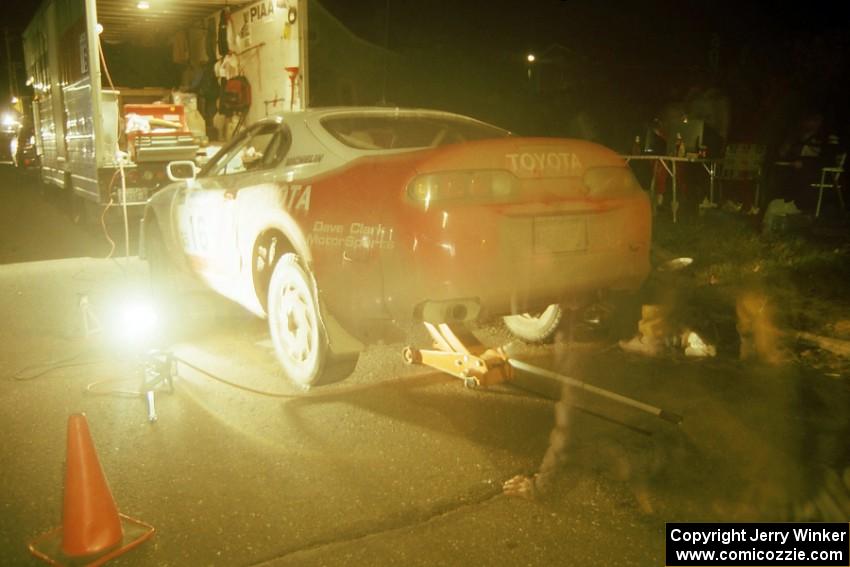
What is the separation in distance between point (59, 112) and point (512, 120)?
1308cm

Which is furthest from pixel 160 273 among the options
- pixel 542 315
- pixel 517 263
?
pixel 517 263

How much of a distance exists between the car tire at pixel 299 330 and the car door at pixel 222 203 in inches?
21.9

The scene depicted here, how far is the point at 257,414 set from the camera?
13.7 ft

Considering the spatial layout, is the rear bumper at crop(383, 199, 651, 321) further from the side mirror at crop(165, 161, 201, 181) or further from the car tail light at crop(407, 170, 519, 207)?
the side mirror at crop(165, 161, 201, 181)

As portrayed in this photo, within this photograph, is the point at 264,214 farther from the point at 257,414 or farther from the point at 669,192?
the point at 669,192

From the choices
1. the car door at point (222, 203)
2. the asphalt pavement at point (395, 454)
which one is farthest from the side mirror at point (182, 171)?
the asphalt pavement at point (395, 454)

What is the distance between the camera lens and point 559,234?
393 cm

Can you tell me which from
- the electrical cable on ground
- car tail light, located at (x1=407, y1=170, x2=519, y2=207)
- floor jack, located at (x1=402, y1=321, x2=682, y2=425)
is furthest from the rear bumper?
the electrical cable on ground

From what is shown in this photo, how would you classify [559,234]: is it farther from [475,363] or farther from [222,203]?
[222,203]

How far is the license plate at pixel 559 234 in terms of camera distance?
153 inches

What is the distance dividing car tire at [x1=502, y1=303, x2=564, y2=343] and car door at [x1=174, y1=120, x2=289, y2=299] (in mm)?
1937

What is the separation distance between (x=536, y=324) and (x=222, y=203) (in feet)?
7.82

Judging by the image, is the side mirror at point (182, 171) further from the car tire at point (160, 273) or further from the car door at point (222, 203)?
the car tire at point (160, 273)

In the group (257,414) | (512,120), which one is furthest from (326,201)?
(512,120)
